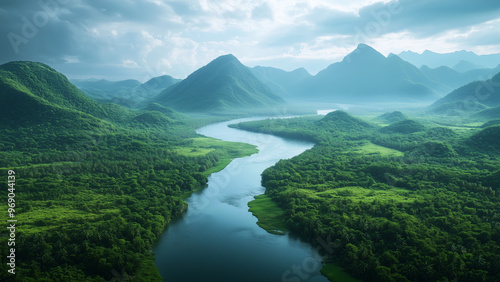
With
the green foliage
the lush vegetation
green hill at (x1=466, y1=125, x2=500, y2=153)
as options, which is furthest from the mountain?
green hill at (x1=466, y1=125, x2=500, y2=153)

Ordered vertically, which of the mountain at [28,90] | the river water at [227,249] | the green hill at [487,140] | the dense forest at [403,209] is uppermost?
the mountain at [28,90]

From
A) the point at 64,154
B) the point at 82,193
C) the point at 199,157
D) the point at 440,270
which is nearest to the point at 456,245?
the point at 440,270

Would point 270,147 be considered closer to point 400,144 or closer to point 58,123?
point 400,144

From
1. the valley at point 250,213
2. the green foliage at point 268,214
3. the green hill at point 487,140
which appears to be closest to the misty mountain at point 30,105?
the valley at point 250,213

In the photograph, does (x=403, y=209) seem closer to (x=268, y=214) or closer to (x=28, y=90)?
(x=268, y=214)

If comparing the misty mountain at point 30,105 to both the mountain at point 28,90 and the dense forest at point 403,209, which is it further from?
the dense forest at point 403,209

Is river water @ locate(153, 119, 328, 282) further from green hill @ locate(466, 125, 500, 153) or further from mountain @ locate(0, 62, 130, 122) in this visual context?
mountain @ locate(0, 62, 130, 122)
